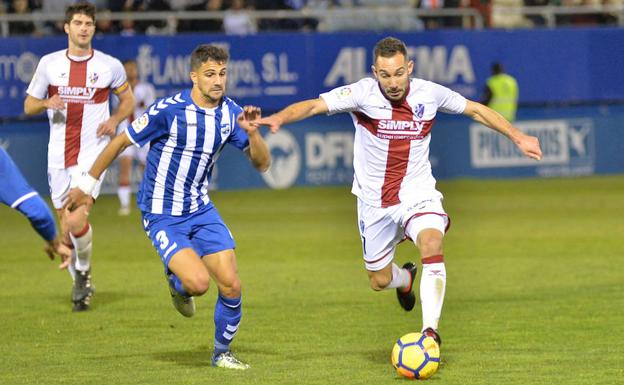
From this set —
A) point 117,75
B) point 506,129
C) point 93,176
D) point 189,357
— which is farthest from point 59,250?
point 117,75

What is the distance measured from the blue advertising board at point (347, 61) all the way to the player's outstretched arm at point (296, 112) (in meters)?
14.1

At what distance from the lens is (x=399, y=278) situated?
10.6 metres

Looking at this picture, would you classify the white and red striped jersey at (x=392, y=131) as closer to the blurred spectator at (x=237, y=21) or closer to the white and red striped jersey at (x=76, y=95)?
the white and red striped jersey at (x=76, y=95)

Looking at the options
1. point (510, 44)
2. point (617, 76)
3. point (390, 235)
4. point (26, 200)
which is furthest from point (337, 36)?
point (26, 200)

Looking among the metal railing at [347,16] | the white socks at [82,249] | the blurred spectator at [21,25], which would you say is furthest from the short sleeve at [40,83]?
the metal railing at [347,16]

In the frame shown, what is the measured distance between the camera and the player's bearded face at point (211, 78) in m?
8.71

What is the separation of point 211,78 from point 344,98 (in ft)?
3.36

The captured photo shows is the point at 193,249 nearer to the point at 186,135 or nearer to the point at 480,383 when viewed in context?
the point at 186,135

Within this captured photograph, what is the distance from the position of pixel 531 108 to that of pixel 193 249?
17806 millimetres

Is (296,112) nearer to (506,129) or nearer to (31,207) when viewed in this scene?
(506,129)

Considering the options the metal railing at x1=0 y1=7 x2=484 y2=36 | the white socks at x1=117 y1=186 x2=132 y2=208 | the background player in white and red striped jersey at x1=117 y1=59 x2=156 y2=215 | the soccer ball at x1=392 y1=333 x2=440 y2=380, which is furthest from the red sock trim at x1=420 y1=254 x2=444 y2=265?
the metal railing at x1=0 y1=7 x2=484 y2=36

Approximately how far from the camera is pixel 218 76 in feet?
28.7

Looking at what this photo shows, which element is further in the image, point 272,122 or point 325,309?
point 325,309

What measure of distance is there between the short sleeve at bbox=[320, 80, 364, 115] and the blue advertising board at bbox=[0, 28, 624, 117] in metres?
14.0
